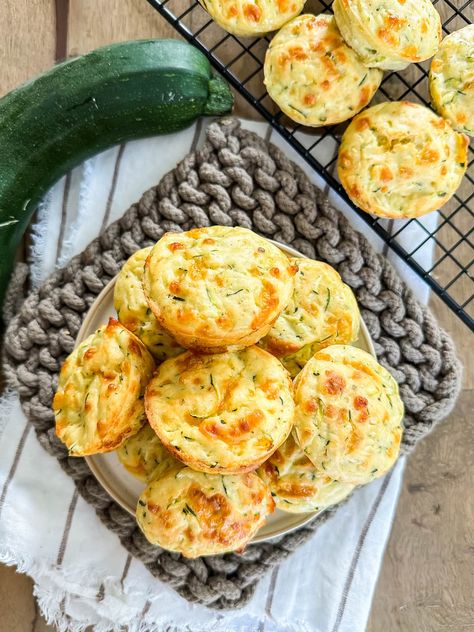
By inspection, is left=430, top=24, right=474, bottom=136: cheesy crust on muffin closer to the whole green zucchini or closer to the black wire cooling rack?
the black wire cooling rack

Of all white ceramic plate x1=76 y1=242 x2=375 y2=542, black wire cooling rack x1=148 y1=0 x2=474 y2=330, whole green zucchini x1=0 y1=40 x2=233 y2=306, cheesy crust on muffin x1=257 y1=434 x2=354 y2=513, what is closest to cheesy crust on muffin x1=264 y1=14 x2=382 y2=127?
black wire cooling rack x1=148 y1=0 x2=474 y2=330

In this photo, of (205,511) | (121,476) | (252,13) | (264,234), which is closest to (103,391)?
(205,511)

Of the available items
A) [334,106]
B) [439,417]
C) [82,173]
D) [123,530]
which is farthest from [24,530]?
[334,106]

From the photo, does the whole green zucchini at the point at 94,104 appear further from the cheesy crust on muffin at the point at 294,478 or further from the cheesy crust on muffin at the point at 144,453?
the cheesy crust on muffin at the point at 294,478

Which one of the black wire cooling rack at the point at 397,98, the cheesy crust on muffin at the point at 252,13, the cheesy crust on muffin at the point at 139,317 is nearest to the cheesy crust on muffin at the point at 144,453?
the cheesy crust on muffin at the point at 139,317

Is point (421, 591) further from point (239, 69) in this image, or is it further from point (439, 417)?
point (239, 69)

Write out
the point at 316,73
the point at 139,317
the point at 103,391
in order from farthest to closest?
the point at 316,73 < the point at 139,317 < the point at 103,391

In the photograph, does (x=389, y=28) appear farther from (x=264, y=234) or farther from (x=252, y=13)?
(x=264, y=234)
